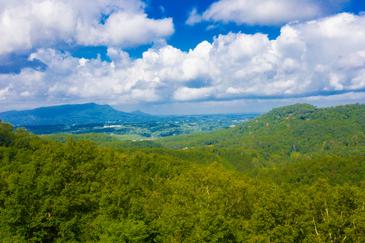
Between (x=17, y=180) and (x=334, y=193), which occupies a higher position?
(x=17, y=180)

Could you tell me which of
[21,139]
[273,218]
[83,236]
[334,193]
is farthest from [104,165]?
[21,139]

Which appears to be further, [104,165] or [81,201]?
[104,165]

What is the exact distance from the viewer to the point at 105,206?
181 ft

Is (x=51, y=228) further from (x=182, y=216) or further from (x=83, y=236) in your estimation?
(x=182, y=216)

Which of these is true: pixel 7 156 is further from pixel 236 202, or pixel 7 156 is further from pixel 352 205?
pixel 352 205

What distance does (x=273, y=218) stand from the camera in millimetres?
51688

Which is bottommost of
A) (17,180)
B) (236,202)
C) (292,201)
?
(236,202)

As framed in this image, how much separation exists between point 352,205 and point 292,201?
9.50 metres

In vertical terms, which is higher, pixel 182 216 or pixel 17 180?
pixel 17 180

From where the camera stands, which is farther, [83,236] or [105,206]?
[105,206]

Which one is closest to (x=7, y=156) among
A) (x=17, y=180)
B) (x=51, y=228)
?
(x=17, y=180)

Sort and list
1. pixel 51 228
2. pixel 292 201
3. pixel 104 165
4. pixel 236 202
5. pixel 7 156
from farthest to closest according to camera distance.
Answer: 1. pixel 7 156
2. pixel 104 165
3. pixel 236 202
4. pixel 292 201
5. pixel 51 228

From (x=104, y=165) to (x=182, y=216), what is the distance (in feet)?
111

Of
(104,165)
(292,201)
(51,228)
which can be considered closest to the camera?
(51,228)
